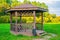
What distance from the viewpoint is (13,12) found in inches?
778

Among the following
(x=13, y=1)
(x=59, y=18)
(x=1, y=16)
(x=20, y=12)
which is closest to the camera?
(x=20, y=12)

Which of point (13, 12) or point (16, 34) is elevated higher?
point (13, 12)

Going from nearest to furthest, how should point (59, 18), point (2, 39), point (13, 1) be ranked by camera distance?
point (2, 39) < point (59, 18) < point (13, 1)

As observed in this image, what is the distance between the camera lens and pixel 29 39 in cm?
1562

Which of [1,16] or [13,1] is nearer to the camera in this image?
[1,16]

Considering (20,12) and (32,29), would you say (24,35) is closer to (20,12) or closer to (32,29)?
(32,29)

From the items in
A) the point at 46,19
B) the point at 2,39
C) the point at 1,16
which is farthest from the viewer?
the point at 46,19

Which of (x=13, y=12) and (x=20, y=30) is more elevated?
(x=13, y=12)

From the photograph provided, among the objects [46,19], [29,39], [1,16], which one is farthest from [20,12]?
[46,19]

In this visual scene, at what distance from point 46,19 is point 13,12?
2701cm

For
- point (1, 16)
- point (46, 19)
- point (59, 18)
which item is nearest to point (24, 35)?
point (1, 16)

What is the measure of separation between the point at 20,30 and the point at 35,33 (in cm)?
155

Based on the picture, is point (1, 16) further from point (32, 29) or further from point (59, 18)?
point (32, 29)

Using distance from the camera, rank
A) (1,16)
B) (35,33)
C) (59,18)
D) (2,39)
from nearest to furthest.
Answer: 1. (2,39)
2. (35,33)
3. (1,16)
4. (59,18)
